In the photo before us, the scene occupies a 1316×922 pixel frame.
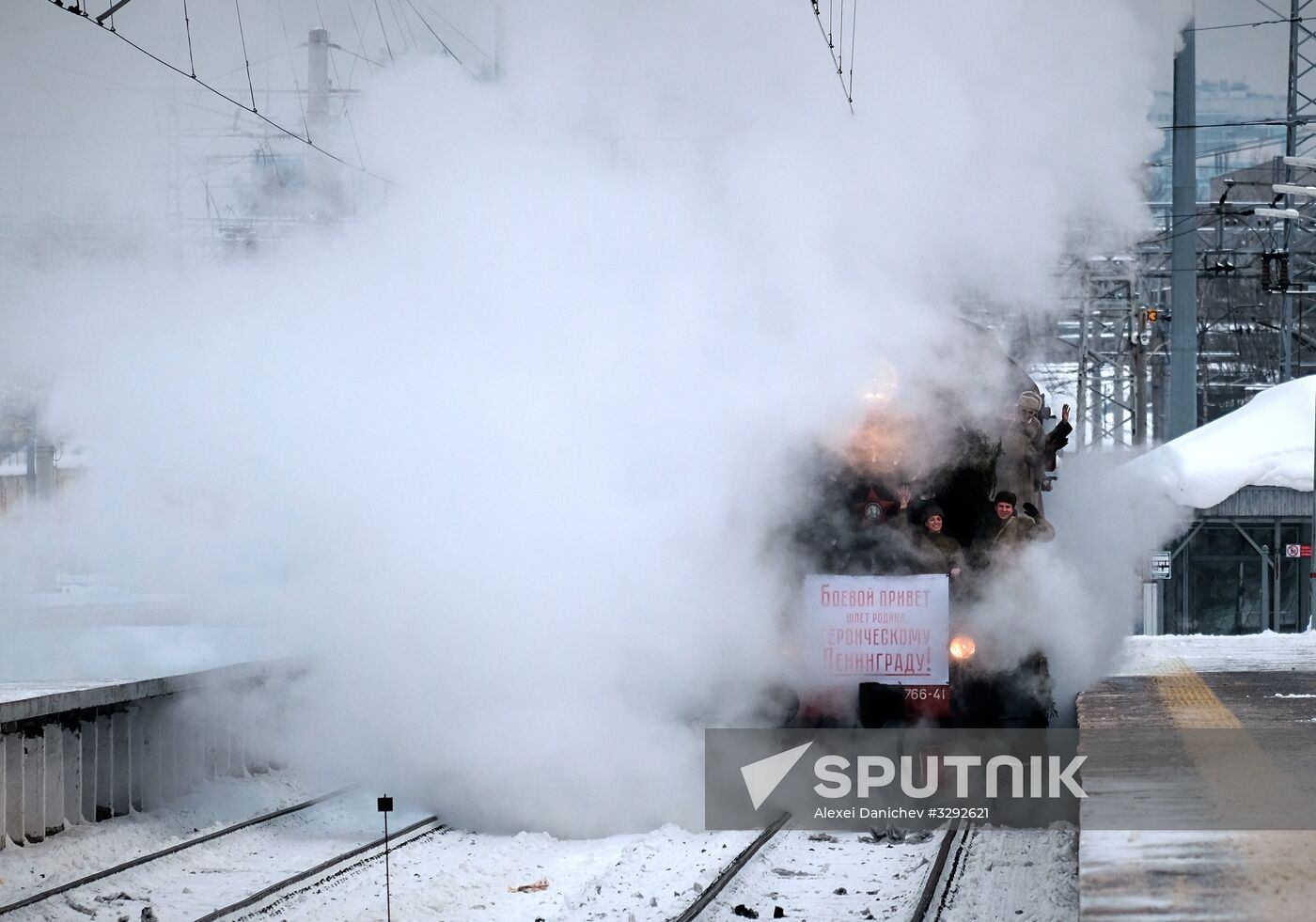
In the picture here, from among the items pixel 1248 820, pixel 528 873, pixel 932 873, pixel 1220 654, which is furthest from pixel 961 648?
pixel 1220 654

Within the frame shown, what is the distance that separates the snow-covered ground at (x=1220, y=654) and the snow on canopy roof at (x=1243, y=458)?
4638 mm

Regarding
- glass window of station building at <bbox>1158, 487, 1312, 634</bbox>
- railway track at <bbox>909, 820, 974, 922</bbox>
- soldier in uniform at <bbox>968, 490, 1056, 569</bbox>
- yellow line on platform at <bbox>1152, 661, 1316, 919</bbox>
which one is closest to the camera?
yellow line on platform at <bbox>1152, 661, 1316, 919</bbox>

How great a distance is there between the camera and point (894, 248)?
1183cm

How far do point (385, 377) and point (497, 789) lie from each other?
148 inches

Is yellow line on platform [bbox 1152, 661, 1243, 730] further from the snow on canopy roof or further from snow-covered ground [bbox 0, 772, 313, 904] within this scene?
the snow on canopy roof

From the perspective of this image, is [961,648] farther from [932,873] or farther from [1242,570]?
[1242,570]

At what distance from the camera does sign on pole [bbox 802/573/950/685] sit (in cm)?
1082

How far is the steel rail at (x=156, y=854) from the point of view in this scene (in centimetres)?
877

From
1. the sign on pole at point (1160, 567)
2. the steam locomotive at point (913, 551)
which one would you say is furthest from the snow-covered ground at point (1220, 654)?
the steam locomotive at point (913, 551)

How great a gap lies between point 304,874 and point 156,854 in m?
1.23

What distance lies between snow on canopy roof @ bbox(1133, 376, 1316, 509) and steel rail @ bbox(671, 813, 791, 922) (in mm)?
17592

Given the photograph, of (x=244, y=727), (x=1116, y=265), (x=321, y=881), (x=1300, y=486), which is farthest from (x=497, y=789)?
(x=1300, y=486)

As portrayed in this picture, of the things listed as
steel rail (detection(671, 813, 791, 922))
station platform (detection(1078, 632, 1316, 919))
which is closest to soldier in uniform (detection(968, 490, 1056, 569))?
station platform (detection(1078, 632, 1316, 919))

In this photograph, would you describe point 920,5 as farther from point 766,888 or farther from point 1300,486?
point 1300,486
